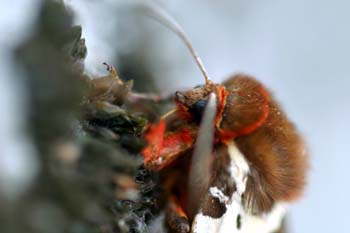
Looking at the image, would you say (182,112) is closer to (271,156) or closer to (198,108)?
(198,108)

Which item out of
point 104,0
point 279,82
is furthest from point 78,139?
point 279,82

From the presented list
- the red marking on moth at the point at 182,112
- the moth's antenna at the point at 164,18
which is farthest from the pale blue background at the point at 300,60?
the red marking on moth at the point at 182,112

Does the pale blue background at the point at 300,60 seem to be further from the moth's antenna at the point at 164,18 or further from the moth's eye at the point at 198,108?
the moth's eye at the point at 198,108

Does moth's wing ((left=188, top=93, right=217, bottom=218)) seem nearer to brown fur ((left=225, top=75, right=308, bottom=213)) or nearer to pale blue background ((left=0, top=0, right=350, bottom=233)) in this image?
brown fur ((left=225, top=75, right=308, bottom=213))

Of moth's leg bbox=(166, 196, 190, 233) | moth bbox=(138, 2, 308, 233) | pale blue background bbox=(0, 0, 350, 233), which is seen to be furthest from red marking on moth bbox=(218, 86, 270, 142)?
pale blue background bbox=(0, 0, 350, 233)

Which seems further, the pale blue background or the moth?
the pale blue background

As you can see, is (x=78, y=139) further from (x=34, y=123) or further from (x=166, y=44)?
(x=166, y=44)

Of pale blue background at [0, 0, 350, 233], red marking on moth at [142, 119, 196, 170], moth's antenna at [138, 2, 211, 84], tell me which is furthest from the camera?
pale blue background at [0, 0, 350, 233]

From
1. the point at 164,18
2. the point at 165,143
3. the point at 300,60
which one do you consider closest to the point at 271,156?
the point at 165,143
